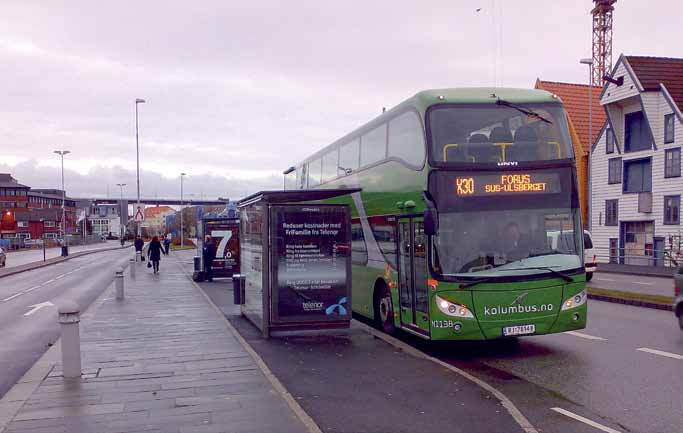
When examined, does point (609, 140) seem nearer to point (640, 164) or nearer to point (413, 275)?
point (640, 164)

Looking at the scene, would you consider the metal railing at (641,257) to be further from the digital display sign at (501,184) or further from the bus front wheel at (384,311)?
the digital display sign at (501,184)

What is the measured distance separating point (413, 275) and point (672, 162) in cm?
3034

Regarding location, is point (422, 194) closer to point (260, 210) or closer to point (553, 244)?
point (553, 244)

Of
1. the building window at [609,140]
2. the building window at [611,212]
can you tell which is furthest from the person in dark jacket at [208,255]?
the building window at [609,140]

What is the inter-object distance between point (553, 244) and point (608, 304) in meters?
8.96

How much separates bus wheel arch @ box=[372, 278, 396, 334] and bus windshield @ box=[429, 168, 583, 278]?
2509mm

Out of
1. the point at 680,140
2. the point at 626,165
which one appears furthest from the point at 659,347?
the point at 626,165

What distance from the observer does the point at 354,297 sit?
14312 mm

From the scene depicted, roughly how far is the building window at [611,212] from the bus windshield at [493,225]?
33422mm

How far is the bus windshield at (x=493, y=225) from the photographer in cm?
954

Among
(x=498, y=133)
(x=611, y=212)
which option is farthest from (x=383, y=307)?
(x=611, y=212)

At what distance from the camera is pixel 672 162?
117ft

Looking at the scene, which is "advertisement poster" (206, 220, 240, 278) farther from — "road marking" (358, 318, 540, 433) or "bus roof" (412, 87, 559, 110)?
"bus roof" (412, 87, 559, 110)

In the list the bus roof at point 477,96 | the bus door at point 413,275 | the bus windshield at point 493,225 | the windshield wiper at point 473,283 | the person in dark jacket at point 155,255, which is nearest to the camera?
the windshield wiper at point 473,283
